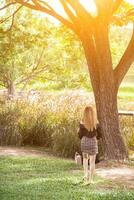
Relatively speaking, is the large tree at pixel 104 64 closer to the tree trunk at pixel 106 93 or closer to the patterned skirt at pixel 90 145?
the tree trunk at pixel 106 93

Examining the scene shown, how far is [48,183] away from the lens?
33.7 feet

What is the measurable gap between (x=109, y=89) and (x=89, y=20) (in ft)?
5.66

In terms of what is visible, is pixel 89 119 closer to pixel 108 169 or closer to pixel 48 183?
pixel 48 183

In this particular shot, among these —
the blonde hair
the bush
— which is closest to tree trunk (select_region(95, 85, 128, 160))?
the bush

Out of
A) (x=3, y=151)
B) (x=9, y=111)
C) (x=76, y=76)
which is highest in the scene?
(x=76, y=76)

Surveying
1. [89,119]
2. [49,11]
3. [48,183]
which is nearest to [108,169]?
[89,119]

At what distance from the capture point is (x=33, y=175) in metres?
11.4

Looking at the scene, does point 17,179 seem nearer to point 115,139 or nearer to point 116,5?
point 115,139

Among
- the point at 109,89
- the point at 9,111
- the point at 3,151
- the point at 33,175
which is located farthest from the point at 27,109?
the point at 33,175

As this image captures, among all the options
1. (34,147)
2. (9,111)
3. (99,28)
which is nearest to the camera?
(99,28)

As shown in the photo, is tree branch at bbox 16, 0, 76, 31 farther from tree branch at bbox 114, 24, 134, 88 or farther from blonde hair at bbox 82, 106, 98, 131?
blonde hair at bbox 82, 106, 98, 131

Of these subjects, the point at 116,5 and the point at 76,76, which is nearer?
the point at 116,5

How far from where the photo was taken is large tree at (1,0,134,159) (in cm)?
1371

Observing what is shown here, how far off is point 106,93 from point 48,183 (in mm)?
4121
